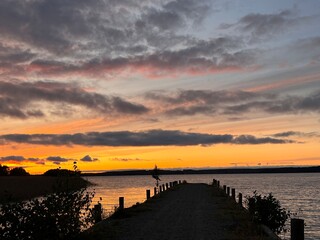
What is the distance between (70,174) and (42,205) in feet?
6.58

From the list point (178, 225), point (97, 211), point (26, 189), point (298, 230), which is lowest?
point (26, 189)

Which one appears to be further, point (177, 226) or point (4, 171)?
point (4, 171)

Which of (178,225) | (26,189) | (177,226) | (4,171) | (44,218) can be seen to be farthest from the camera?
(4,171)

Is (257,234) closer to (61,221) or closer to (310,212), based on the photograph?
(61,221)

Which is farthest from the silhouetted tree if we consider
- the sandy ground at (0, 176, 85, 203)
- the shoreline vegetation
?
the shoreline vegetation

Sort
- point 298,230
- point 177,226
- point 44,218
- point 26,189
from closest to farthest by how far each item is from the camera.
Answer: point 298,230, point 44,218, point 177,226, point 26,189

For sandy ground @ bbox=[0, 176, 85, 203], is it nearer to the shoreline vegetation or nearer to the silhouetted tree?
the shoreline vegetation

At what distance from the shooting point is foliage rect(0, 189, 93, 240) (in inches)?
505

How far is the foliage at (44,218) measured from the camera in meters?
12.8

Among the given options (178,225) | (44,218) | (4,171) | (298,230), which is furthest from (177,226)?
(4,171)

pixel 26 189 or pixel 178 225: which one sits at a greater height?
pixel 178 225

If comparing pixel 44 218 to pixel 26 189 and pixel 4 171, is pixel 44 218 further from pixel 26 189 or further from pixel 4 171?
pixel 4 171

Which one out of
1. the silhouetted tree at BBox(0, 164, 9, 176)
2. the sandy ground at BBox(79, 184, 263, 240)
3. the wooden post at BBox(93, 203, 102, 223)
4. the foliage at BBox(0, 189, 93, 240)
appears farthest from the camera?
the silhouetted tree at BBox(0, 164, 9, 176)

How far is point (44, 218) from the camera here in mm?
13500
